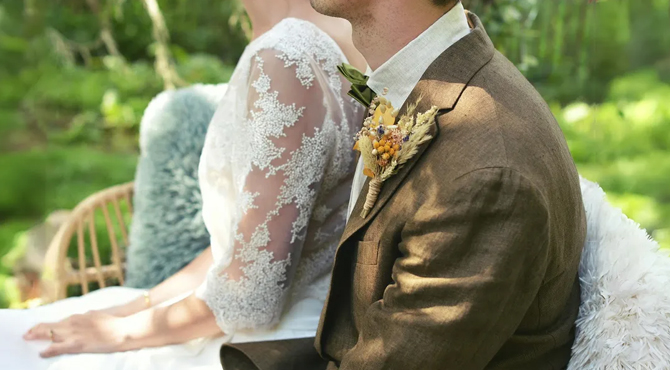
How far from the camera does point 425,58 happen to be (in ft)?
4.19

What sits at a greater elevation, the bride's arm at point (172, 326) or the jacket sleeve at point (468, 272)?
the jacket sleeve at point (468, 272)

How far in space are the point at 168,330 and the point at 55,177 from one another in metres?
4.30

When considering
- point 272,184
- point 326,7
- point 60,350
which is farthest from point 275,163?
point 60,350

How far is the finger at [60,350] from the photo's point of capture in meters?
1.63

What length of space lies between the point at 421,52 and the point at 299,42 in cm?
39

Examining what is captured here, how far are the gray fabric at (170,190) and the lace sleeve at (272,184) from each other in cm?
81

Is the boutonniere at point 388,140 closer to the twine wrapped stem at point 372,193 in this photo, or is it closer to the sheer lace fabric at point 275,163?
the twine wrapped stem at point 372,193

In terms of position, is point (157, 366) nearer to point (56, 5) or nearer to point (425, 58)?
point (425, 58)

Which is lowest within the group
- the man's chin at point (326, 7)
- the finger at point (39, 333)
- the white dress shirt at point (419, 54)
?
the finger at point (39, 333)

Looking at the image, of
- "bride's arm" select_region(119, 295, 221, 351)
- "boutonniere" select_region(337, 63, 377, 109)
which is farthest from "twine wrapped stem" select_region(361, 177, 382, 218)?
"bride's arm" select_region(119, 295, 221, 351)

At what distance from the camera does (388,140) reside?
3.95 feet

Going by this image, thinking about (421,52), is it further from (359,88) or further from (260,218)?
(260,218)

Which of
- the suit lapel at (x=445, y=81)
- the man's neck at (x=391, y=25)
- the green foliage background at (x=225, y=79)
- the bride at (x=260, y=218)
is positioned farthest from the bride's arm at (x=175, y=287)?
the green foliage background at (x=225, y=79)

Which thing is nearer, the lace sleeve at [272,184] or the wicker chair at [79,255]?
the lace sleeve at [272,184]
